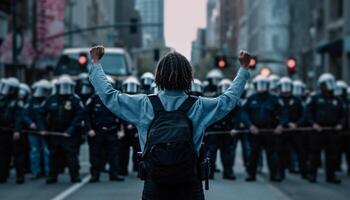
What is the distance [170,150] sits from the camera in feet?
17.7

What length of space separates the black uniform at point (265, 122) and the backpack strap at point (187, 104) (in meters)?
11.1

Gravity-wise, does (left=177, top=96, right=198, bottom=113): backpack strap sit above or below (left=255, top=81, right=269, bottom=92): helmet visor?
below

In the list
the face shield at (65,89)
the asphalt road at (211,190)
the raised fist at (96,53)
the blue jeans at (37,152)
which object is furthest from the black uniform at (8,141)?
the raised fist at (96,53)

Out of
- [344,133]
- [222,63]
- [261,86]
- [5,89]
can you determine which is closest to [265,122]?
[261,86]

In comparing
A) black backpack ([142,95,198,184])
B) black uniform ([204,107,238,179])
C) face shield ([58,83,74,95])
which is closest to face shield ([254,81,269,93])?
black uniform ([204,107,238,179])

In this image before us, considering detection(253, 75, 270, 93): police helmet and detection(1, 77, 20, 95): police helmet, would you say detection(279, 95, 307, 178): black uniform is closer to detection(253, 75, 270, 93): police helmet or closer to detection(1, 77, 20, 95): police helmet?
detection(253, 75, 270, 93): police helmet

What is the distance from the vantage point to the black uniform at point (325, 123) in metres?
16.6

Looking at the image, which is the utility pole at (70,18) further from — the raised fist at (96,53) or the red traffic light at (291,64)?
the raised fist at (96,53)

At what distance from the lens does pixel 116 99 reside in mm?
5723

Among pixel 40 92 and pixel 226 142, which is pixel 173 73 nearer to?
pixel 226 142

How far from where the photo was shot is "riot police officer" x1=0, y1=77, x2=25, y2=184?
16.4 metres

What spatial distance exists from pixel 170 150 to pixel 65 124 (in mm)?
10952

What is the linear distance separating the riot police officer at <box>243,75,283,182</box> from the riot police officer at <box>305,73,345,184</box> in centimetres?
67

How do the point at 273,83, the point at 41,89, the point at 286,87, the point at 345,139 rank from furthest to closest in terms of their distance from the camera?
the point at 345,139
the point at 286,87
the point at 273,83
the point at 41,89
